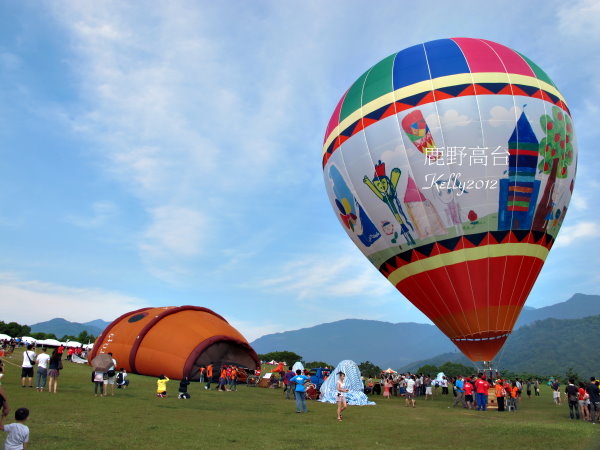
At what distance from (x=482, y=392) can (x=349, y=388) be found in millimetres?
6304

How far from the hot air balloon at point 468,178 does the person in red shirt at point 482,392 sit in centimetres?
227

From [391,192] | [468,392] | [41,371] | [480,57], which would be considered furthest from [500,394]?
[41,371]

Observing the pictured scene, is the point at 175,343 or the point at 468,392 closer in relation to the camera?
the point at 468,392

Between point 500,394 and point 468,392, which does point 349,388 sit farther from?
point 500,394

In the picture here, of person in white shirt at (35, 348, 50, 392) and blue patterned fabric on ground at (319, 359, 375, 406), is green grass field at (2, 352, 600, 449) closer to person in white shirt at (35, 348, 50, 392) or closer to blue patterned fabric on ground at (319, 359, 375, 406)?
person in white shirt at (35, 348, 50, 392)

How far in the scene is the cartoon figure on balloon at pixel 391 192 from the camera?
78.9 ft

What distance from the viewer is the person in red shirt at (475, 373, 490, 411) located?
71.2 ft

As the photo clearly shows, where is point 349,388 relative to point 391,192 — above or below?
below

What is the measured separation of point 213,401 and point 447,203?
1437cm

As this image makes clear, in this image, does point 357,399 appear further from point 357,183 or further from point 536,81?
point 536,81

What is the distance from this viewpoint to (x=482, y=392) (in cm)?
2186

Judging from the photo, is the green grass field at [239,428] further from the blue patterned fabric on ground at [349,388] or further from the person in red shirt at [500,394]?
the person in red shirt at [500,394]

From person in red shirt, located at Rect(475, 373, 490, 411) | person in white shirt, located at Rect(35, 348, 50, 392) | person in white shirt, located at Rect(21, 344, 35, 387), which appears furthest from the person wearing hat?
person in white shirt, located at Rect(21, 344, 35, 387)

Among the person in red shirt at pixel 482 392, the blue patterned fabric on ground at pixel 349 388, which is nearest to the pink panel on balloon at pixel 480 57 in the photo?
the person in red shirt at pixel 482 392
